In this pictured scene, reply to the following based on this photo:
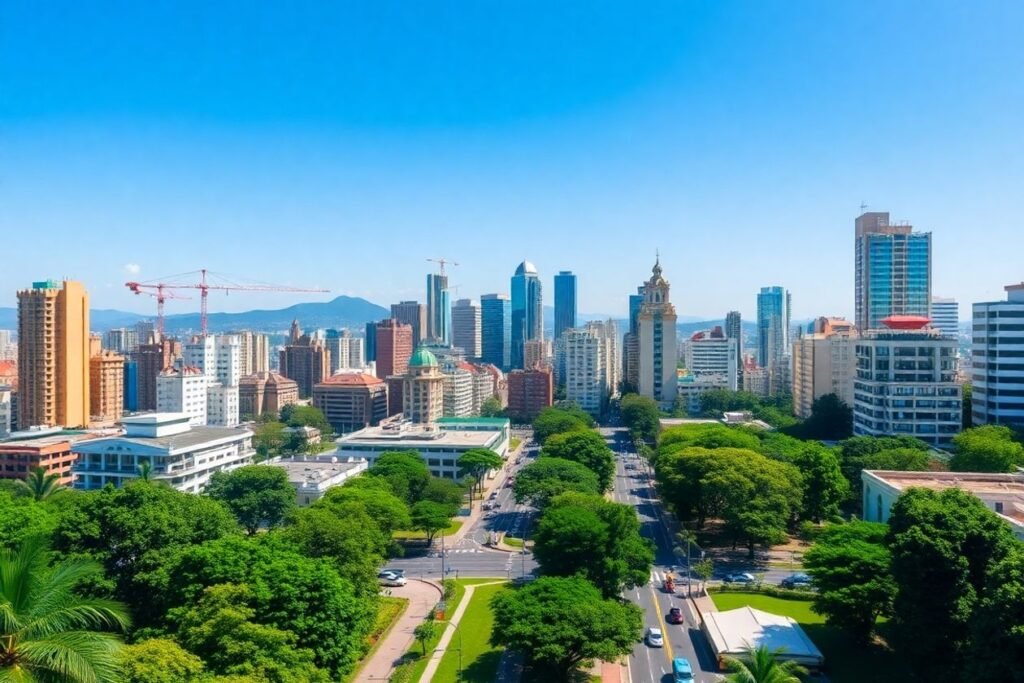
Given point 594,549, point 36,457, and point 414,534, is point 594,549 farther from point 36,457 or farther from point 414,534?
point 36,457

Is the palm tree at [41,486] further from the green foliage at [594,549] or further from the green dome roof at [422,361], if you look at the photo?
the green dome roof at [422,361]

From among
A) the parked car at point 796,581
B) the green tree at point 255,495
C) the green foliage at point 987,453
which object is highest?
the green foliage at point 987,453

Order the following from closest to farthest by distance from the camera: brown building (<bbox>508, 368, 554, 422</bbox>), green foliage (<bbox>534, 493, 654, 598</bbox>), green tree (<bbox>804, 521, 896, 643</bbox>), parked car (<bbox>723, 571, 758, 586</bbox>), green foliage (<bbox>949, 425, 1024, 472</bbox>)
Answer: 1. green tree (<bbox>804, 521, 896, 643</bbox>)
2. green foliage (<bbox>534, 493, 654, 598</bbox>)
3. parked car (<bbox>723, 571, 758, 586</bbox>)
4. green foliage (<bbox>949, 425, 1024, 472</bbox>)
5. brown building (<bbox>508, 368, 554, 422</bbox>)

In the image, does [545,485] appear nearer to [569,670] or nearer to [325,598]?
[569,670]

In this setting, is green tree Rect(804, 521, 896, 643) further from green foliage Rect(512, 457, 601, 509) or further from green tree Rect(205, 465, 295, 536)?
green tree Rect(205, 465, 295, 536)

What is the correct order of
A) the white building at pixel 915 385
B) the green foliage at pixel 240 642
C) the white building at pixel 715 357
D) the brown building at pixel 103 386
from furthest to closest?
1. the white building at pixel 715 357
2. the brown building at pixel 103 386
3. the white building at pixel 915 385
4. the green foliage at pixel 240 642

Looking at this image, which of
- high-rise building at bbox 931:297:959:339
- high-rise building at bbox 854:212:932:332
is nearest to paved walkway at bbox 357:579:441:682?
high-rise building at bbox 854:212:932:332

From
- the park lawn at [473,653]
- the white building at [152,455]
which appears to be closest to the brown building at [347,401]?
the white building at [152,455]
